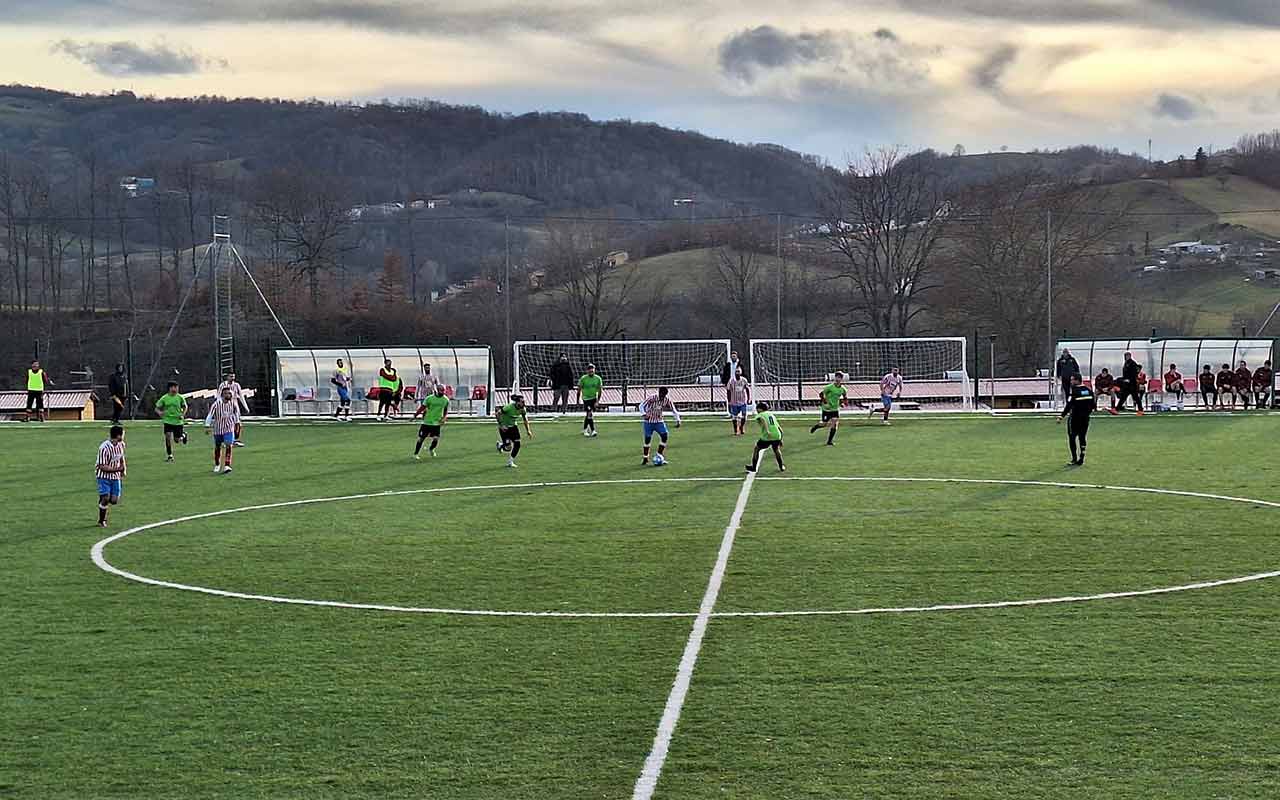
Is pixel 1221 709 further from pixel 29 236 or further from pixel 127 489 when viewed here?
pixel 29 236

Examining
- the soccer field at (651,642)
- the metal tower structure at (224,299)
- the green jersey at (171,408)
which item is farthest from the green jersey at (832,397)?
the metal tower structure at (224,299)

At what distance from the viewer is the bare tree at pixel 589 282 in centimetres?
8651

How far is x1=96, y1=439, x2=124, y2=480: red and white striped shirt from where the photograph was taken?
21.1 meters

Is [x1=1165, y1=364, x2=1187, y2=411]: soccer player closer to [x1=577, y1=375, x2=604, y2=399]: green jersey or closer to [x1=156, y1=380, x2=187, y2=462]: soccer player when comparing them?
[x1=577, y1=375, x2=604, y2=399]: green jersey

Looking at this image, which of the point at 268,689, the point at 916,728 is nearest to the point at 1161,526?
the point at 916,728

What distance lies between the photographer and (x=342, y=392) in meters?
49.1

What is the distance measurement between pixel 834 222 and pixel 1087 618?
76.0 meters

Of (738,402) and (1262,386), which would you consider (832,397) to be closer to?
(738,402)

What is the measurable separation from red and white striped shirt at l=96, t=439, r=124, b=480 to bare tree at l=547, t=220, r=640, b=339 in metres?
60.0

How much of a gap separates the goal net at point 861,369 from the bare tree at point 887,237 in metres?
20.3

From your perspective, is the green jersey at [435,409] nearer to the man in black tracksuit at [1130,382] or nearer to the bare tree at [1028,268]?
the man in black tracksuit at [1130,382]

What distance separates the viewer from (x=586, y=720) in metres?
10.2

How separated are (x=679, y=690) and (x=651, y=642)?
70.0 inches

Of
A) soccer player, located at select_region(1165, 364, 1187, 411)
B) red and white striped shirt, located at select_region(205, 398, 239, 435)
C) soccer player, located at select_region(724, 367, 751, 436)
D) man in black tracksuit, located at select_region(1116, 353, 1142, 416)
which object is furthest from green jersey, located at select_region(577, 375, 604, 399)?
soccer player, located at select_region(1165, 364, 1187, 411)
